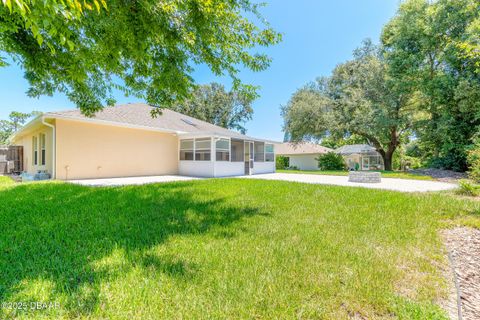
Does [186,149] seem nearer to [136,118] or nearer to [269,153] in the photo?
[136,118]

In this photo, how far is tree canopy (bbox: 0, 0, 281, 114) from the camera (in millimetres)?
4289

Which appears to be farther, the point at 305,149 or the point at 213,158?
the point at 305,149

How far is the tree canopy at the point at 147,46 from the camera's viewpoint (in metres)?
4.29

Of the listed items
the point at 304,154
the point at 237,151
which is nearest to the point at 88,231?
the point at 237,151

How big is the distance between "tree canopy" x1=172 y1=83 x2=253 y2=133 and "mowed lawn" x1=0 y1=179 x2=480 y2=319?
26.5 m

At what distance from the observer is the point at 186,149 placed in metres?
15.1

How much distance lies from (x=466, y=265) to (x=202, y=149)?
1254 centimetres

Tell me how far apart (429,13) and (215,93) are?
2342 centimetres

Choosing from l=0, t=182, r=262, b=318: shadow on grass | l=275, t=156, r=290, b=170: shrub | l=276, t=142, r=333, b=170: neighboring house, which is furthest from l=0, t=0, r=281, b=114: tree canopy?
l=275, t=156, r=290, b=170: shrub

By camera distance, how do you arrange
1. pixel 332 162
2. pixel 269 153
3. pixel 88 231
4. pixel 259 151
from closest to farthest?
pixel 88 231, pixel 259 151, pixel 269 153, pixel 332 162

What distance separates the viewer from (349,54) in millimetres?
22891

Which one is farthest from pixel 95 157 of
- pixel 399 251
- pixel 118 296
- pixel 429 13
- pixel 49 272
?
pixel 429 13

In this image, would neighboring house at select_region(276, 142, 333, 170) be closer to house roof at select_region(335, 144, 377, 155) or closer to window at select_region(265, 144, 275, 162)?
house roof at select_region(335, 144, 377, 155)

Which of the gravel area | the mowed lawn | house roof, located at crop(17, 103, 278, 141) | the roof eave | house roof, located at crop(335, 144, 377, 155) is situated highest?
house roof, located at crop(17, 103, 278, 141)
